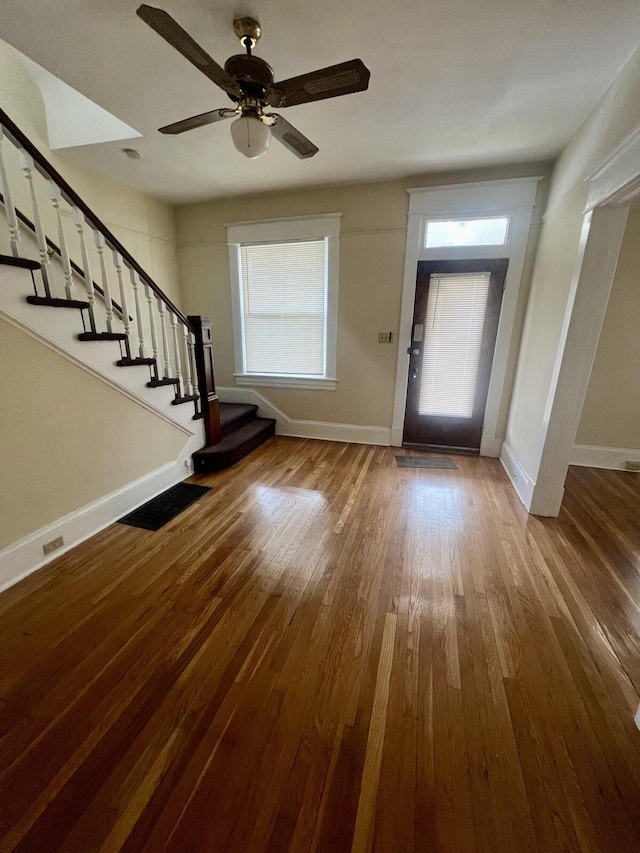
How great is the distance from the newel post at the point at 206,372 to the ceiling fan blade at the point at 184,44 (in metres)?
1.70

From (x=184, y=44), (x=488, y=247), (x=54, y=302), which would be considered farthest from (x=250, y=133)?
(x=488, y=247)

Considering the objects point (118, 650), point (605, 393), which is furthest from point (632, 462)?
point (118, 650)

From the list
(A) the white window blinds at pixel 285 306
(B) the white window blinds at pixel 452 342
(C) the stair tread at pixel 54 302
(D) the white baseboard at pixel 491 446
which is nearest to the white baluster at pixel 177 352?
(C) the stair tread at pixel 54 302

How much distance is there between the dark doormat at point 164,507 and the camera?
2408mm

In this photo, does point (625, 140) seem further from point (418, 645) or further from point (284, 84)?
point (418, 645)

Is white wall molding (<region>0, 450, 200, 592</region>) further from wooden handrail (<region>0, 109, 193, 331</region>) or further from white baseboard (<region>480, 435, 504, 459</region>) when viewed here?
white baseboard (<region>480, 435, 504, 459</region>)

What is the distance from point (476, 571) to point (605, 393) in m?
2.64

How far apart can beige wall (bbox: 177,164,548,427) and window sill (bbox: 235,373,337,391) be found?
2.7 inches

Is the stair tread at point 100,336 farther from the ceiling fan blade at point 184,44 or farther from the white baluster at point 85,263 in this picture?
the ceiling fan blade at point 184,44

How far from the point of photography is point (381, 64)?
6.07 feet

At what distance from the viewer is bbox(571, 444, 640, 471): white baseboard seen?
11.1 ft

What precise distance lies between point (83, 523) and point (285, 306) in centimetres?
300

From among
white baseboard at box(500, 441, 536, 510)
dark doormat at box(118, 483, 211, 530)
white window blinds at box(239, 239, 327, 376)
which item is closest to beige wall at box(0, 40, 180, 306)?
white window blinds at box(239, 239, 327, 376)

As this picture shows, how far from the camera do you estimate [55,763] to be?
1076 millimetres
